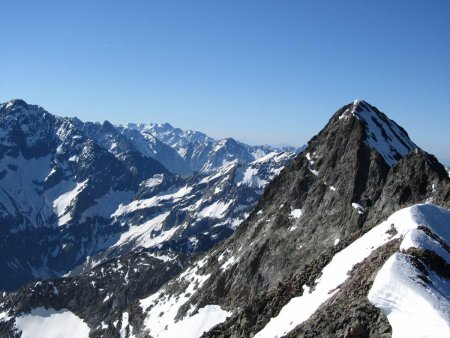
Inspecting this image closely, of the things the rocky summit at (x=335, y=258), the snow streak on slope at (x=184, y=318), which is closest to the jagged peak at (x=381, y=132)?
the rocky summit at (x=335, y=258)

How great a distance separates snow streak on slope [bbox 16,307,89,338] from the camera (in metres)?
181

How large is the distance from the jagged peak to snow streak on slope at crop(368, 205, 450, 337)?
6297 centimetres

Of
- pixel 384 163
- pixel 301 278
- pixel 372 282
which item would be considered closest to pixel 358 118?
pixel 384 163

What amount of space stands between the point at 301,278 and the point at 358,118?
65821 mm

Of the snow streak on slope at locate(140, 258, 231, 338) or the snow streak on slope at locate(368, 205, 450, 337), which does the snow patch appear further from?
the snow streak on slope at locate(368, 205, 450, 337)

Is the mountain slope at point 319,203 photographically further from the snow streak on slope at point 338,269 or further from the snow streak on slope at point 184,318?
the snow streak on slope at point 338,269

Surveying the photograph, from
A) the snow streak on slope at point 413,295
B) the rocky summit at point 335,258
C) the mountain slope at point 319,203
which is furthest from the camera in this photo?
the mountain slope at point 319,203

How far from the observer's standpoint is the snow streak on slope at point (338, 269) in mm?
31703

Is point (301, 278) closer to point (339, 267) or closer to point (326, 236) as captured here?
point (339, 267)

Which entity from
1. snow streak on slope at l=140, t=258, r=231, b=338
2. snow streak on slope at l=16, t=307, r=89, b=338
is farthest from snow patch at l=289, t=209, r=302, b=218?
snow streak on slope at l=16, t=307, r=89, b=338

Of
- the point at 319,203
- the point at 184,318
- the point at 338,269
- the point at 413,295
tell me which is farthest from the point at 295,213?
the point at 413,295

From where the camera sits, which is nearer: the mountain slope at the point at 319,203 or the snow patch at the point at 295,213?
the mountain slope at the point at 319,203

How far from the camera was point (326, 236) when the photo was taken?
8075 cm

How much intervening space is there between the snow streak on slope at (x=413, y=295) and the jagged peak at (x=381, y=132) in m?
63.0
